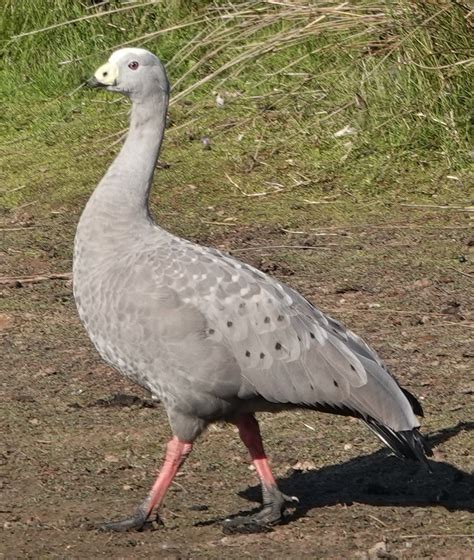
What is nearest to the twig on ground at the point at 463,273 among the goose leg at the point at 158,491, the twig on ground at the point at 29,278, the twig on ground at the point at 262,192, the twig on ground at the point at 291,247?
the twig on ground at the point at 291,247

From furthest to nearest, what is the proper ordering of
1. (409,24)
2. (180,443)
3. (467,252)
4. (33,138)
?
(33,138) → (409,24) → (467,252) → (180,443)

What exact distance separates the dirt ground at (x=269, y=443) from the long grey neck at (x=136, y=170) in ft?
3.35

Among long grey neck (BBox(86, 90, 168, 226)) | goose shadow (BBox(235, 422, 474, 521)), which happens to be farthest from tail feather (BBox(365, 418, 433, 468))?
long grey neck (BBox(86, 90, 168, 226))

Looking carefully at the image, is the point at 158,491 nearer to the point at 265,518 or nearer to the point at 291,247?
the point at 265,518

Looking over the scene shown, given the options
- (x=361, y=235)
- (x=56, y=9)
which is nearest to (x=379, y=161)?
(x=361, y=235)

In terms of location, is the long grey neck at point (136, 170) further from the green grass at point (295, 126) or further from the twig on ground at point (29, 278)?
the green grass at point (295, 126)

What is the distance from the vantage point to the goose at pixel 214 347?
4.94 meters

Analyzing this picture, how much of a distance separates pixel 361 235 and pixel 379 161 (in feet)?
3.63

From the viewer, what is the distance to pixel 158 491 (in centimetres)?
506

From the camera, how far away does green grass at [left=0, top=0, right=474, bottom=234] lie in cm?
916

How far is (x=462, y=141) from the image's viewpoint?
939cm

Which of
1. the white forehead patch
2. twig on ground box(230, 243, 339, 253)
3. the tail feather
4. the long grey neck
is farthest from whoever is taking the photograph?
twig on ground box(230, 243, 339, 253)

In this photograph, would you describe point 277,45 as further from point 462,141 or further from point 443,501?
point 443,501

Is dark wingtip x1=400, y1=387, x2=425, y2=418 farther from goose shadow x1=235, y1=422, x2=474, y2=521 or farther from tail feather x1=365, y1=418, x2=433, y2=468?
goose shadow x1=235, y1=422, x2=474, y2=521
